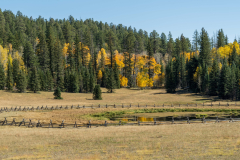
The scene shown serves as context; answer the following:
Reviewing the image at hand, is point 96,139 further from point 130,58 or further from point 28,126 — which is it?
point 130,58

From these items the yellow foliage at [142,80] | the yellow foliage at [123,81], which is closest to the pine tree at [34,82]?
the yellow foliage at [123,81]

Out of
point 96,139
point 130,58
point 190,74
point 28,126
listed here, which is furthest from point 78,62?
point 96,139

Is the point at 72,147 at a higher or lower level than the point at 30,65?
lower

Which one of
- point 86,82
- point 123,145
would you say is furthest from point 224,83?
point 123,145

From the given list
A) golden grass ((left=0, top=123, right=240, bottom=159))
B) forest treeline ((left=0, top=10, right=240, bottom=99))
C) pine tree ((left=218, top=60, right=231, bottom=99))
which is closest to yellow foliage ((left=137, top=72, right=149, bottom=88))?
forest treeline ((left=0, top=10, right=240, bottom=99))

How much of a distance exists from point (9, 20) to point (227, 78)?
147 m

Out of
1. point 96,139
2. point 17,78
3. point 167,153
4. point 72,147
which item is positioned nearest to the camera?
point 167,153

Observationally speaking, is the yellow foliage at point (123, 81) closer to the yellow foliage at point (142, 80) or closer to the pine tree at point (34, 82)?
the yellow foliage at point (142, 80)

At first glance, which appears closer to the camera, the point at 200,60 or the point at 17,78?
the point at 17,78

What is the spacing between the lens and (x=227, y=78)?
7069 centimetres

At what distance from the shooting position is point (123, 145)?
20891 mm

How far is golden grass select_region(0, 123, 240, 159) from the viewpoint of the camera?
17.4m

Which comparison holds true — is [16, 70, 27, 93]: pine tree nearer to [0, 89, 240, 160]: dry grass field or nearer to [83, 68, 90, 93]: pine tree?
[83, 68, 90, 93]: pine tree

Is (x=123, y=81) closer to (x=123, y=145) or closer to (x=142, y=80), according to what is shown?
(x=142, y=80)
